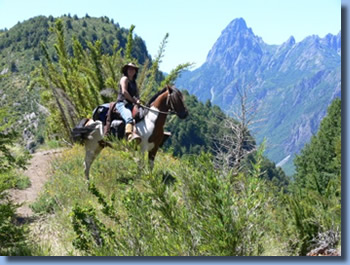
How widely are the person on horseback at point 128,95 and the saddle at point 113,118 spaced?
11 cm

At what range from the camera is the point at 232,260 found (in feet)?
→ 10.2

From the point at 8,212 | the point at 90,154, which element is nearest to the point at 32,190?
the point at 90,154

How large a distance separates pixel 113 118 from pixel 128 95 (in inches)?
21.4

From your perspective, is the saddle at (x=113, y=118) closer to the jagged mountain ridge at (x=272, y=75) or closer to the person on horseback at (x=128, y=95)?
the person on horseback at (x=128, y=95)

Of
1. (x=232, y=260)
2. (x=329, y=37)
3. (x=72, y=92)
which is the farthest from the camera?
(x=72, y=92)

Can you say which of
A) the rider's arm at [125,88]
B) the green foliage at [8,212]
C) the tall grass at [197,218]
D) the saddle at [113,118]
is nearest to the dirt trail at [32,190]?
the green foliage at [8,212]

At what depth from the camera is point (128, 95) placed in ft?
22.7

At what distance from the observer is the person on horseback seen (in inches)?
272

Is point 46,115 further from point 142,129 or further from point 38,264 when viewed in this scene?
point 38,264

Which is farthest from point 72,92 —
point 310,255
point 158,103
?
point 310,255

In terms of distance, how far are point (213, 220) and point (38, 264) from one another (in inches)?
62.8

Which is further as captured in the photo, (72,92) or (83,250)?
(72,92)

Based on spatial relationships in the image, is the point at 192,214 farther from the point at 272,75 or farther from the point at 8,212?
the point at 272,75

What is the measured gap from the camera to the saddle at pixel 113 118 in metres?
7.10
